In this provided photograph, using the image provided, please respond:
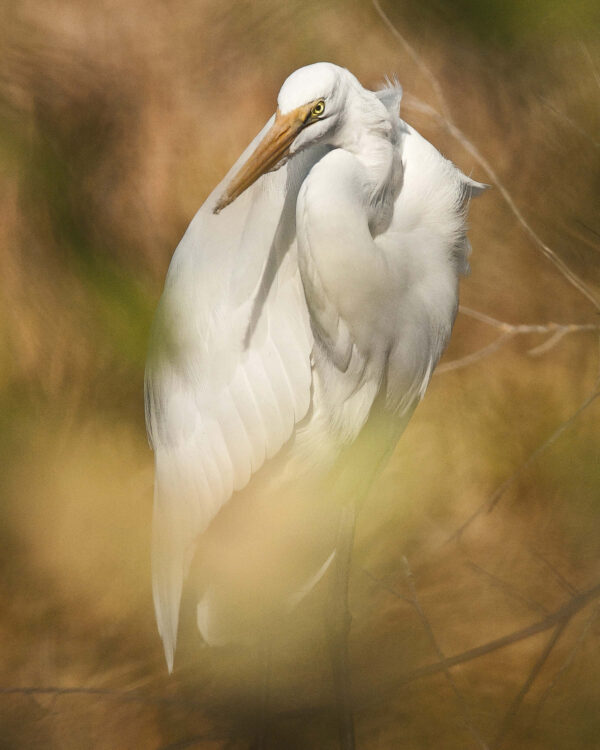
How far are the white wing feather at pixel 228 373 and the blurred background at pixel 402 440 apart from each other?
62 mm

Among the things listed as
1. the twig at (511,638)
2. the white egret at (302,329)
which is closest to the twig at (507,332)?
the white egret at (302,329)

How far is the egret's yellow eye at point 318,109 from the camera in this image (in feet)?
2.00

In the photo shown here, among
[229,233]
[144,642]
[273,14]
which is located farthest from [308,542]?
[273,14]

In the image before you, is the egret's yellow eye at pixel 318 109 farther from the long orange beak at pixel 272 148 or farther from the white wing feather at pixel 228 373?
the white wing feather at pixel 228 373

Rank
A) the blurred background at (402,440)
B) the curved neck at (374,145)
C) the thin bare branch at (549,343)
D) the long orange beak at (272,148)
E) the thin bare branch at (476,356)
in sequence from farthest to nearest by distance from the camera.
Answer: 1. the thin bare branch at (476,356)
2. the thin bare branch at (549,343)
3. the curved neck at (374,145)
4. the long orange beak at (272,148)
5. the blurred background at (402,440)

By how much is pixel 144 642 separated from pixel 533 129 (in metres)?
1.01

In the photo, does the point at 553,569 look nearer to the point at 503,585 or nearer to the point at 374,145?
the point at 503,585

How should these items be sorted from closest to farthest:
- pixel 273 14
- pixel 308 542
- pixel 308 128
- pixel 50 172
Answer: pixel 50 172
pixel 273 14
pixel 308 128
pixel 308 542

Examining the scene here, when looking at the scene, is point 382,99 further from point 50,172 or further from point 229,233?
point 50,172

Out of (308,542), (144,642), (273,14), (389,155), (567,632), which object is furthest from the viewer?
(567,632)

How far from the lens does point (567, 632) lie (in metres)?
1.44

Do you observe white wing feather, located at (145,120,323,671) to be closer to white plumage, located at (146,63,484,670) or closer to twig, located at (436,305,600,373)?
white plumage, located at (146,63,484,670)

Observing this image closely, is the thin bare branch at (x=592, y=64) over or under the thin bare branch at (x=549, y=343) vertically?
over

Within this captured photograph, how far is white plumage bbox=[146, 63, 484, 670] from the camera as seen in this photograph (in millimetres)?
702
